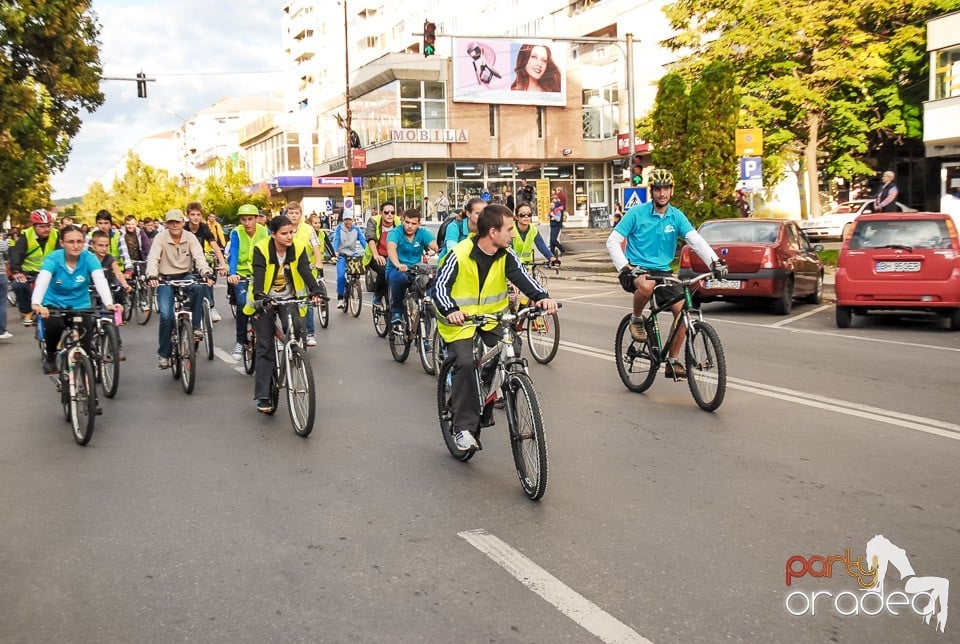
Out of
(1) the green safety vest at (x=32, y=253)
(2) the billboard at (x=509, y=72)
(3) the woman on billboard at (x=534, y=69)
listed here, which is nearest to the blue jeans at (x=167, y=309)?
(1) the green safety vest at (x=32, y=253)

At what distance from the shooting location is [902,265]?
13391mm

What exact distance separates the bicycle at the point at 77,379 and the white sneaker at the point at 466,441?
116 inches

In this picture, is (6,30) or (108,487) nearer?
(108,487)

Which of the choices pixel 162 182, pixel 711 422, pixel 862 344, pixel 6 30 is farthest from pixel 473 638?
pixel 162 182

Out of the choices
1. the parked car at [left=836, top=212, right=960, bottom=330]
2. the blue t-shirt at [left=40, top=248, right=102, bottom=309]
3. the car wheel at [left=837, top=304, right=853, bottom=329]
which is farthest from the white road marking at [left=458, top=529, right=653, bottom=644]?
the car wheel at [left=837, top=304, right=853, bottom=329]

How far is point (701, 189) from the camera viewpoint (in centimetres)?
2661

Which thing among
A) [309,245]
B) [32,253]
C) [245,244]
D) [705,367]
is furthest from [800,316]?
[32,253]

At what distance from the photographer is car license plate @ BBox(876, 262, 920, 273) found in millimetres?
13320

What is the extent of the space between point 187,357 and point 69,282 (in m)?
1.58

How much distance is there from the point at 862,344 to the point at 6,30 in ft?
63.5

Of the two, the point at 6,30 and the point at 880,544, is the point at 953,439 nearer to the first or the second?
the point at 880,544

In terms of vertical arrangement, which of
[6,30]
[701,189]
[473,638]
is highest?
[6,30]

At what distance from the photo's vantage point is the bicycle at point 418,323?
10.6 metres

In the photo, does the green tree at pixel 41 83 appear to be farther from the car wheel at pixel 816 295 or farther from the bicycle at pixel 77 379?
the car wheel at pixel 816 295
